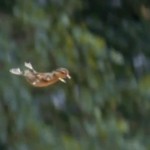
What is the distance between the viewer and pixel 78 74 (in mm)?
2160

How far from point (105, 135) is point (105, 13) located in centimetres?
47

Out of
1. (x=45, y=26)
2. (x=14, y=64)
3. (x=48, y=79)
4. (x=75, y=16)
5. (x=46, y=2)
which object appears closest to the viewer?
(x=48, y=79)

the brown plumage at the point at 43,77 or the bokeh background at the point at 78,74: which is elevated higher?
the bokeh background at the point at 78,74

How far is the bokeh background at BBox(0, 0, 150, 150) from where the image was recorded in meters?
1.93

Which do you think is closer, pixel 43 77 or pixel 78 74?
pixel 43 77

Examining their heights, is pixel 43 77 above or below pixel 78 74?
below

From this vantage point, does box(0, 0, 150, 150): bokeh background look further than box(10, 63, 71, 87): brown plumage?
Yes

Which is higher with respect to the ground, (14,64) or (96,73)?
(96,73)

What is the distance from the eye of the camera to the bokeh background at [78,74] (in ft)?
6.33

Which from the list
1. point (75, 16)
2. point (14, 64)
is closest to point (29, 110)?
point (14, 64)

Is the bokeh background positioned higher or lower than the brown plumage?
higher

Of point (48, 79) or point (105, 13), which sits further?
point (105, 13)

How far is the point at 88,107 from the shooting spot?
7.16ft

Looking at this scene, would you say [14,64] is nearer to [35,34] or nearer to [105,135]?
[35,34]
